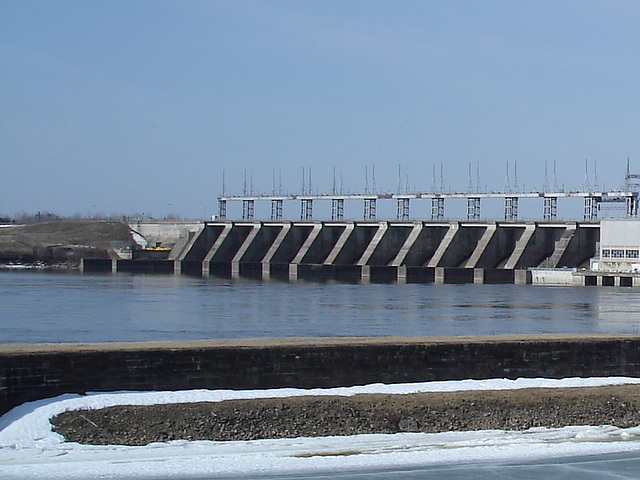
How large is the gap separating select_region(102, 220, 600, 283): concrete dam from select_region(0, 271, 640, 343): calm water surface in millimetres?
10718

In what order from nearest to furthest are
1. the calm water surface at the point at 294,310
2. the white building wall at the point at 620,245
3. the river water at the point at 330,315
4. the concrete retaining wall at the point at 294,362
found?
the river water at the point at 330,315 → the concrete retaining wall at the point at 294,362 → the calm water surface at the point at 294,310 → the white building wall at the point at 620,245

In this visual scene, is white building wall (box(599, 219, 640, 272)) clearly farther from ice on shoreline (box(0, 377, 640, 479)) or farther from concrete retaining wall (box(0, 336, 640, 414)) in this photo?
ice on shoreline (box(0, 377, 640, 479))

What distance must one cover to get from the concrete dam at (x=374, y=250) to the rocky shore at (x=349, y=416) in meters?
69.0

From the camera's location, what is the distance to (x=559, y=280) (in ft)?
277

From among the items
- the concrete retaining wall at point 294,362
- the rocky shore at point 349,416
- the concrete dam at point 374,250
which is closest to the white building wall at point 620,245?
the concrete dam at point 374,250

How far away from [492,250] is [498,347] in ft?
235

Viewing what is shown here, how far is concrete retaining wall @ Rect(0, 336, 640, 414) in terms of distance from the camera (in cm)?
1823

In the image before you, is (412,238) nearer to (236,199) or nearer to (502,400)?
(236,199)

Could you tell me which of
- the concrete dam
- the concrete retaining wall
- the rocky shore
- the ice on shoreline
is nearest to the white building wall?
the concrete dam

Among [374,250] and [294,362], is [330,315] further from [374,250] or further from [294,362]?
[374,250]

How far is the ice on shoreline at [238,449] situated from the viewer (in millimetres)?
14727

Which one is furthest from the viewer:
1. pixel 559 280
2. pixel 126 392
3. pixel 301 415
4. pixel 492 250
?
pixel 492 250

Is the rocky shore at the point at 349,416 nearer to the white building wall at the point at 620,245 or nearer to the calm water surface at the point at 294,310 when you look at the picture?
the calm water surface at the point at 294,310

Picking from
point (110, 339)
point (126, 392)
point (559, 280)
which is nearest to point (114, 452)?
point (126, 392)
